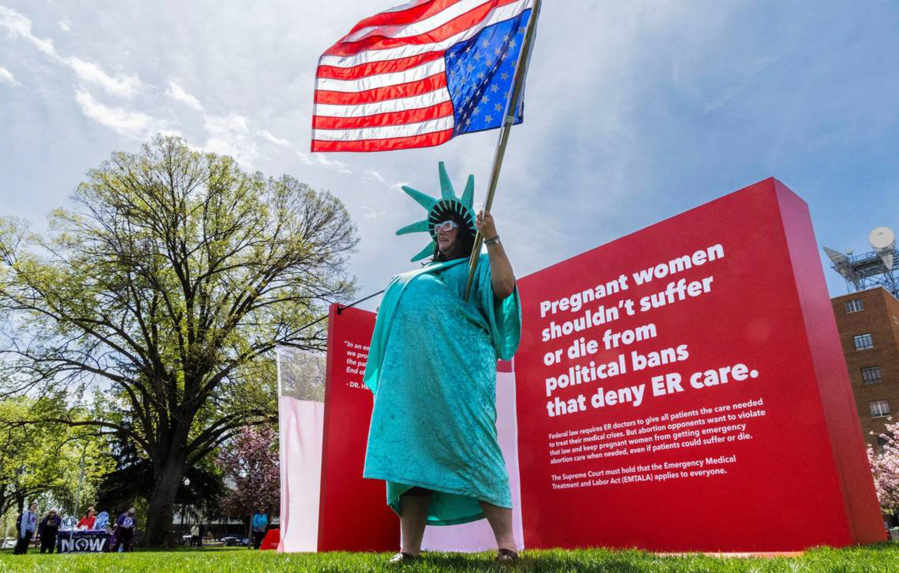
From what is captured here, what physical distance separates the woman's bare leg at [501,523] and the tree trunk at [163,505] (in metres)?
16.5

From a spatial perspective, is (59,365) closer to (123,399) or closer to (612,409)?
(123,399)

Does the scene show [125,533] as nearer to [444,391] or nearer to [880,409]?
[444,391]

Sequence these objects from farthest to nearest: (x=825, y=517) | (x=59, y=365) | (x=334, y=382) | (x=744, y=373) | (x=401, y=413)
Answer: (x=59, y=365) < (x=334, y=382) < (x=744, y=373) < (x=825, y=517) < (x=401, y=413)

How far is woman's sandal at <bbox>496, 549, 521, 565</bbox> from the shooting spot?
8.59 ft

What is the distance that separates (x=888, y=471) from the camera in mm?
29172

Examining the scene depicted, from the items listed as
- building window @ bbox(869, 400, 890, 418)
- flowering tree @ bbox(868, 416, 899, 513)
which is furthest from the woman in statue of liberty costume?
building window @ bbox(869, 400, 890, 418)

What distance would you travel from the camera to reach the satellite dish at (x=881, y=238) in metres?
34.2

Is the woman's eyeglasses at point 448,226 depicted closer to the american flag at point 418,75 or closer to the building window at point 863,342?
the american flag at point 418,75

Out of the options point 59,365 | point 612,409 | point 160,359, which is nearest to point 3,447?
point 59,365

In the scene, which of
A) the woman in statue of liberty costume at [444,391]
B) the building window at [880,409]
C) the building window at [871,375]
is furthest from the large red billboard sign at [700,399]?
the building window at [871,375]

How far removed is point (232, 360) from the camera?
16141mm

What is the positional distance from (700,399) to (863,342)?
41491mm

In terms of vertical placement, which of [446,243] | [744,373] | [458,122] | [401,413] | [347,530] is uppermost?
[458,122]

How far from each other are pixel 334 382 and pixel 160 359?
12583 millimetres
